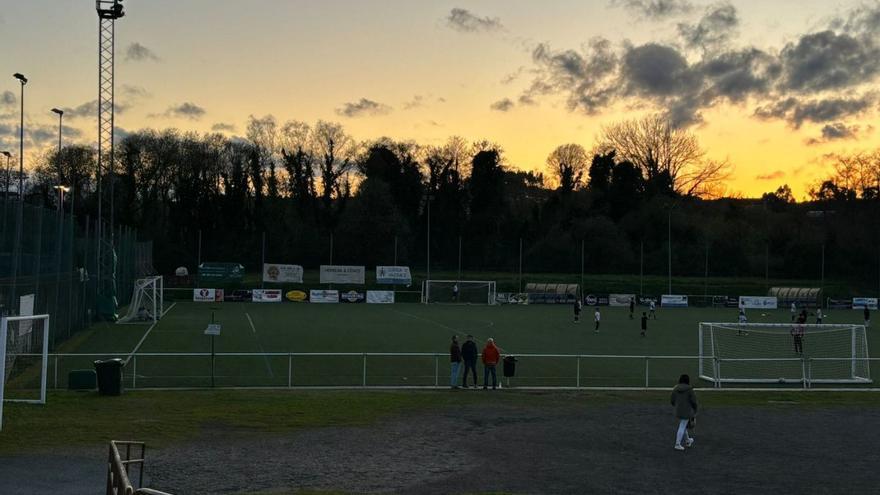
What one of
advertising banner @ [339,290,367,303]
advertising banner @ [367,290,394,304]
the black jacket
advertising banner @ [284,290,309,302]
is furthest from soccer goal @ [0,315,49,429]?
advertising banner @ [339,290,367,303]

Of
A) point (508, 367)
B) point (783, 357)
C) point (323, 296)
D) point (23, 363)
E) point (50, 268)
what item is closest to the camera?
point (508, 367)

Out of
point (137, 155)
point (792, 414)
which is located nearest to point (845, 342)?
point (792, 414)

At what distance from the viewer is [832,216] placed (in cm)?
10962

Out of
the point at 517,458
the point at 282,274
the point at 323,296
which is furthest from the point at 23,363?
the point at 282,274

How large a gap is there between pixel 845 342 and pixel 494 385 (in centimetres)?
2714

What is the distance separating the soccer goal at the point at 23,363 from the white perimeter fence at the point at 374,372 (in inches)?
26.9

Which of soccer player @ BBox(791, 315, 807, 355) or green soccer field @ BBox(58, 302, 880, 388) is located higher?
soccer player @ BBox(791, 315, 807, 355)

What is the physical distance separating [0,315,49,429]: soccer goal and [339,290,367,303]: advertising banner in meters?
49.0

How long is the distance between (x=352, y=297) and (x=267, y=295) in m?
7.95

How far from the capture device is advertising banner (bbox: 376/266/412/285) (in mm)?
84875

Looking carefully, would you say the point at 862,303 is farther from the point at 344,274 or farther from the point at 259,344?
the point at 259,344

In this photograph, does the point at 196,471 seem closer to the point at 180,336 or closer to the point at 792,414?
the point at 792,414

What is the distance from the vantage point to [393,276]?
85.6 metres

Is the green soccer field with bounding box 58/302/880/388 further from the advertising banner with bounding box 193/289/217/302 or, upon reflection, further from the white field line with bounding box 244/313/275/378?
the advertising banner with bounding box 193/289/217/302
